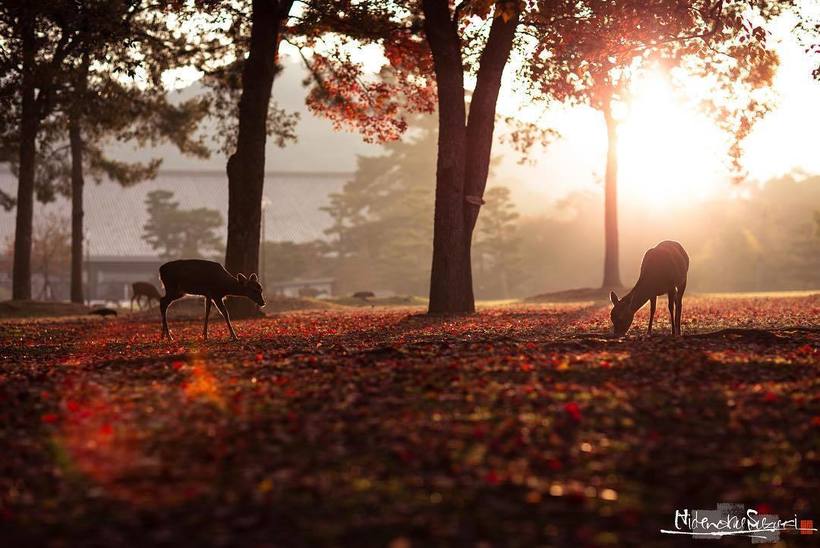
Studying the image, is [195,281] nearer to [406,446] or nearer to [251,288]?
[251,288]

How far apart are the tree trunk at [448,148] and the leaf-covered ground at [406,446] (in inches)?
454

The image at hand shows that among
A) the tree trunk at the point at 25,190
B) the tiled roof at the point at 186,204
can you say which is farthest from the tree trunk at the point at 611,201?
the tiled roof at the point at 186,204

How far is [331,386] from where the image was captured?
1007 cm

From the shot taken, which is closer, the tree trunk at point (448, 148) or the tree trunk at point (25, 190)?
the tree trunk at point (448, 148)

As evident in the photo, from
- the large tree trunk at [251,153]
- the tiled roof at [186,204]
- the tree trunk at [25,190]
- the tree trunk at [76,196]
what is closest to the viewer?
the large tree trunk at [251,153]

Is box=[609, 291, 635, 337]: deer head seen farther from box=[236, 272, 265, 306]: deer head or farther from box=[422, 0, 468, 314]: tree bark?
box=[422, 0, 468, 314]: tree bark

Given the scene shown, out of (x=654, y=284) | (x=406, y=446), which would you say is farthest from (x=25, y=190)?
(x=406, y=446)

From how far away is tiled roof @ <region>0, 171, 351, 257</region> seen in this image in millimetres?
78312

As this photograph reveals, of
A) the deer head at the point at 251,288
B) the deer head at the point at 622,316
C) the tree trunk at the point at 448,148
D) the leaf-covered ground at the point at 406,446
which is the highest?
the tree trunk at the point at 448,148

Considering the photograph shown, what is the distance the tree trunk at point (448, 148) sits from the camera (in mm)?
24000

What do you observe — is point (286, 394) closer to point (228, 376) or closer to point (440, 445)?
point (228, 376)

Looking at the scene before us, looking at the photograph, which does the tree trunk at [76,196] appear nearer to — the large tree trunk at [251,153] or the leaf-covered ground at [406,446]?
the large tree trunk at [251,153]

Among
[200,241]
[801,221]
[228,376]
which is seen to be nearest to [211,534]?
[228,376]

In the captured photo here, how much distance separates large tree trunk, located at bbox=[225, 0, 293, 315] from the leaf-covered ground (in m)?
13.3
